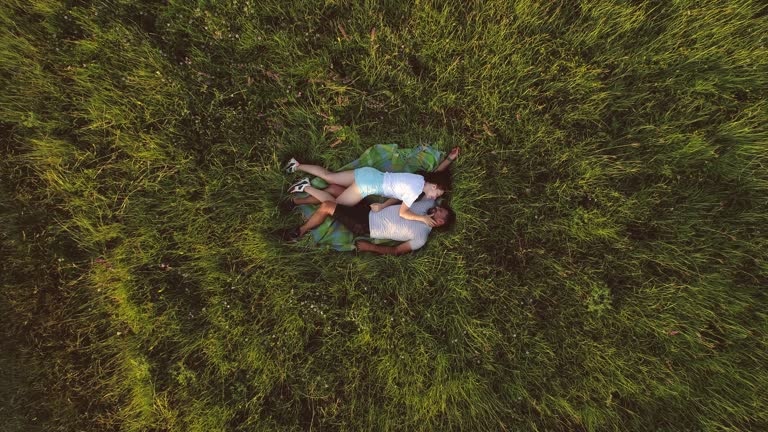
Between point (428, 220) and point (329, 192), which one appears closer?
point (428, 220)

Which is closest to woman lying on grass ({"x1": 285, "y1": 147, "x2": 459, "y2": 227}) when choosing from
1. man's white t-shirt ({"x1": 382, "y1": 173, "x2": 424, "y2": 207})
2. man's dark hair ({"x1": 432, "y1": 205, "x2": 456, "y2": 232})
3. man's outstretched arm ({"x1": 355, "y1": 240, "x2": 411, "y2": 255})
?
man's white t-shirt ({"x1": 382, "y1": 173, "x2": 424, "y2": 207})

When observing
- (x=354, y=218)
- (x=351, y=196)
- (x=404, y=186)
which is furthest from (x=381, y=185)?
(x=354, y=218)

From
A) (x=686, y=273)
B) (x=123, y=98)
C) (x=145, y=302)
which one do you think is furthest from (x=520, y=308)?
(x=123, y=98)

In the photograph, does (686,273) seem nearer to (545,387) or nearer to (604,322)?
(604,322)

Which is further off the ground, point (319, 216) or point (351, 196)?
point (351, 196)

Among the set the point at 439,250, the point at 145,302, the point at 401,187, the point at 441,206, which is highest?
the point at 401,187

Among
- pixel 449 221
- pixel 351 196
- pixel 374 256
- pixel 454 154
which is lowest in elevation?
pixel 374 256

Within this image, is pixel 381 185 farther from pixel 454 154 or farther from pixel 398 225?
pixel 454 154
